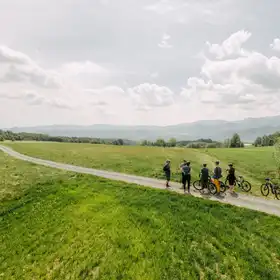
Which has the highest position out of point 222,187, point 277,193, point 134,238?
point 222,187

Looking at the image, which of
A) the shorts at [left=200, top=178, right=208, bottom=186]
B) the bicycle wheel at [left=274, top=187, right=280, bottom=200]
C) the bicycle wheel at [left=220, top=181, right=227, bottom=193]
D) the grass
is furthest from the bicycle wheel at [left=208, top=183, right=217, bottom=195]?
the bicycle wheel at [left=274, top=187, right=280, bottom=200]

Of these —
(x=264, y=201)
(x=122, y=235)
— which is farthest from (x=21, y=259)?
(x=264, y=201)

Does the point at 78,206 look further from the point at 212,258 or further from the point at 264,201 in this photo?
the point at 264,201

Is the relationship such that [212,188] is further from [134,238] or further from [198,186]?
[134,238]

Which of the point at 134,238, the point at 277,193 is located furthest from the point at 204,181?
the point at 134,238

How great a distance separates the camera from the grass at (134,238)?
46.9ft

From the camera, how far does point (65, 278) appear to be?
46.2ft

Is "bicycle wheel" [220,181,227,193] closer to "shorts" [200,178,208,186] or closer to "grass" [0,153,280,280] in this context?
"shorts" [200,178,208,186]

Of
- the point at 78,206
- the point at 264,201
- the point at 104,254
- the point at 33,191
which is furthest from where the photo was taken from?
the point at 33,191

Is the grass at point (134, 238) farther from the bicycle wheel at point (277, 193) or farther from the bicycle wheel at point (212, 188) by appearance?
the bicycle wheel at point (277, 193)

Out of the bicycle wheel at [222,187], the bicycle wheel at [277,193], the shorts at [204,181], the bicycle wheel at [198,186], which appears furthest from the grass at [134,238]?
the bicycle wheel at [277,193]

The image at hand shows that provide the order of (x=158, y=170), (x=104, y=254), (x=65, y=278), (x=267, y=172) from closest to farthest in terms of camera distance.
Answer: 1. (x=65, y=278)
2. (x=104, y=254)
3. (x=158, y=170)
4. (x=267, y=172)

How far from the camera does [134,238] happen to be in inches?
645

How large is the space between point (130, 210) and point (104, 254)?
5106 mm
